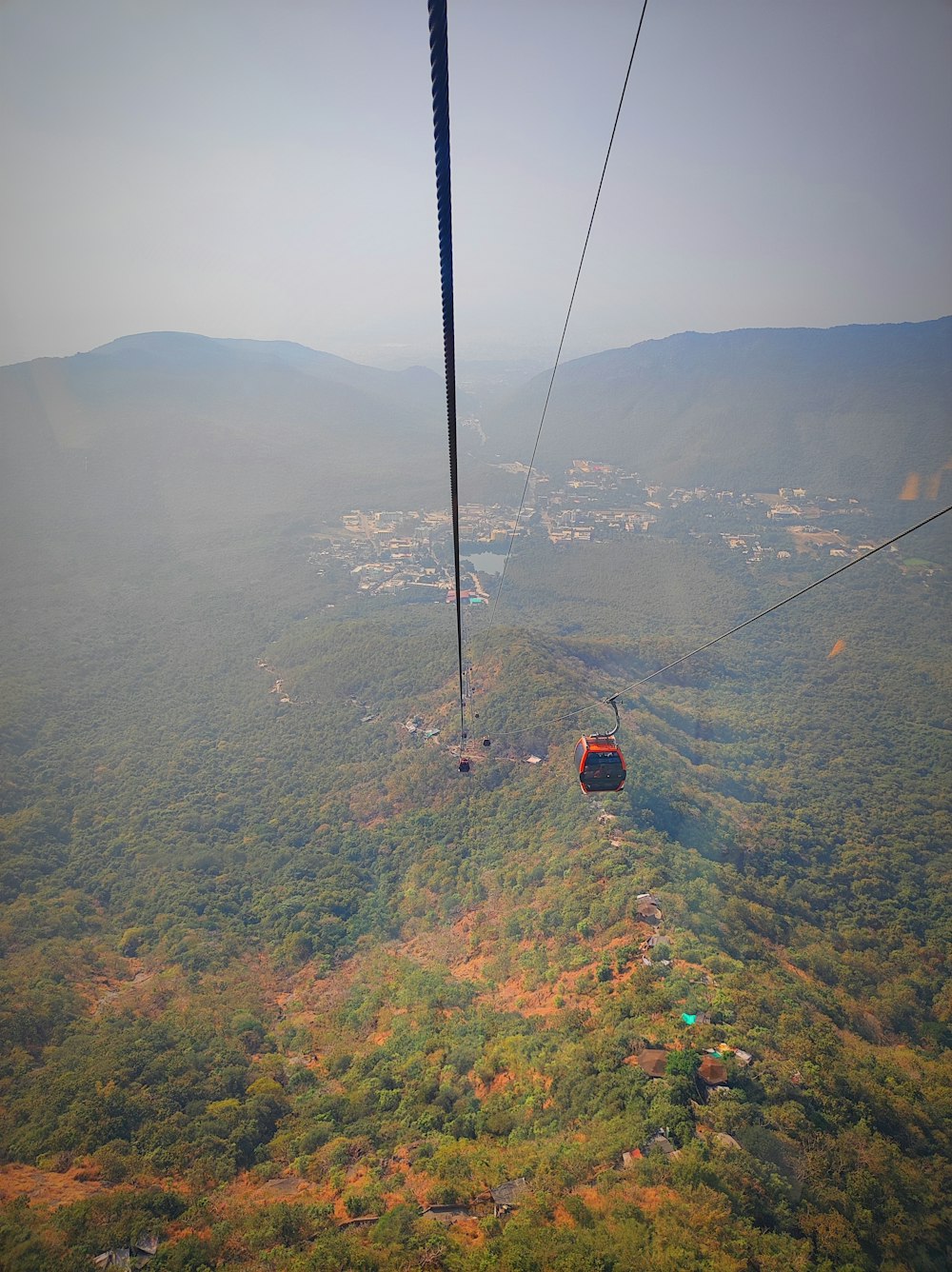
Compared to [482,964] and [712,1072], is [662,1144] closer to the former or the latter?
[712,1072]

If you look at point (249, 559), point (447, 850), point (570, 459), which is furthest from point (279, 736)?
point (570, 459)

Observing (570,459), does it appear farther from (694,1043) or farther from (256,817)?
(694,1043)

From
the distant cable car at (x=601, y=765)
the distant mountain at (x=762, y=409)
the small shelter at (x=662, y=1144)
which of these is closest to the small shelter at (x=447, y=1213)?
the small shelter at (x=662, y=1144)

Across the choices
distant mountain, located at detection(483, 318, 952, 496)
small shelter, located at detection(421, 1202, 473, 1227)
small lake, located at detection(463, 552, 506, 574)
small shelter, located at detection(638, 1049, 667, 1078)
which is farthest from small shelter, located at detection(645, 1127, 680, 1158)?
distant mountain, located at detection(483, 318, 952, 496)


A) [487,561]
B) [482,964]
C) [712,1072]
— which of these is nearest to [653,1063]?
[712,1072]

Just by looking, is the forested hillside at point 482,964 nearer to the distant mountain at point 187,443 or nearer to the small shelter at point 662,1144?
the small shelter at point 662,1144
